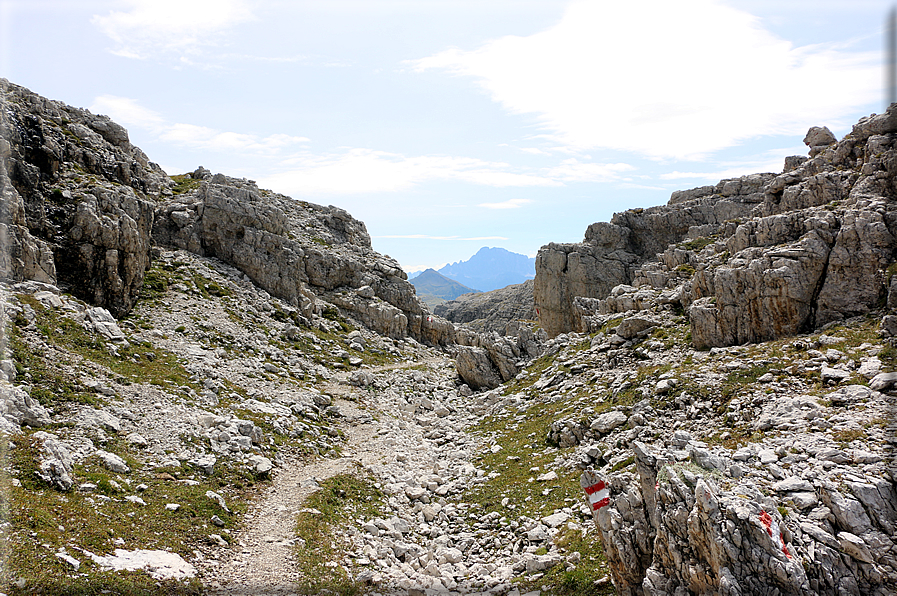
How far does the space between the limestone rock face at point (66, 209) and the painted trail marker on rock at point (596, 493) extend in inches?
1558

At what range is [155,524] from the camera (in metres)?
17.8

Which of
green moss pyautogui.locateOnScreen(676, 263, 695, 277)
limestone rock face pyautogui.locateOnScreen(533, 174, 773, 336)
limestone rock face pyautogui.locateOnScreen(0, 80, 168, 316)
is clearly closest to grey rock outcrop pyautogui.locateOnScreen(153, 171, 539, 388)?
limestone rock face pyautogui.locateOnScreen(0, 80, 168, 316)

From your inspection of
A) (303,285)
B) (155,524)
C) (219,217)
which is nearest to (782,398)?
(155,524)

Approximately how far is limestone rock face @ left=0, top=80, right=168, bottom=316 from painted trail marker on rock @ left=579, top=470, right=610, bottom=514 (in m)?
39.6

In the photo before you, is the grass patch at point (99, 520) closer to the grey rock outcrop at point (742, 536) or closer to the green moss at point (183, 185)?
the grey rock outcrop at point (742, 536)

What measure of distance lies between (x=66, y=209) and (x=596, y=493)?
47238 mm

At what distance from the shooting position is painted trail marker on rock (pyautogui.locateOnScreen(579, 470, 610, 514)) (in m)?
15.2

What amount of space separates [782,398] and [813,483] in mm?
8210

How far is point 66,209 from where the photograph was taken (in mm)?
39312

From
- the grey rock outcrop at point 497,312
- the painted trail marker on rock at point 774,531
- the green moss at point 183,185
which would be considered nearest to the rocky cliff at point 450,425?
the painted trail marker on rock at point 774,531

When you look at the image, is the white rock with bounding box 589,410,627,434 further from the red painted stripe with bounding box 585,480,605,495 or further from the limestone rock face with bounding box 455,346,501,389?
the limestone rock face with bounding box 455,346,501,389

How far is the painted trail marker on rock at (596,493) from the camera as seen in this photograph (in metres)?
15.2

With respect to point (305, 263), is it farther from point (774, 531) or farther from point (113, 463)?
point (774, 531)

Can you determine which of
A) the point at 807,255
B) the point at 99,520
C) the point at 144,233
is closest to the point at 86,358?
the point at 99,520
